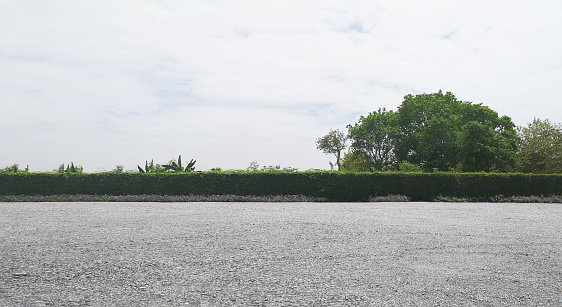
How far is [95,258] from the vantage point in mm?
5461

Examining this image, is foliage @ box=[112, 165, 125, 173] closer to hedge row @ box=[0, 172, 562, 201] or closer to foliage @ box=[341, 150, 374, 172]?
hedge row @ box=[0, 172, 562, 201]

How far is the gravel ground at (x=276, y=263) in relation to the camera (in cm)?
422

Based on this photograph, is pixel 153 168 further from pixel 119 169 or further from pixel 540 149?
pixel 540 149

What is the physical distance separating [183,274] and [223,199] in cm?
1043

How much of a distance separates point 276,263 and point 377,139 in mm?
31419

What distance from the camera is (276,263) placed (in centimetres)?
529

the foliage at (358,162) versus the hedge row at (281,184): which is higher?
the foliage at (358,162)

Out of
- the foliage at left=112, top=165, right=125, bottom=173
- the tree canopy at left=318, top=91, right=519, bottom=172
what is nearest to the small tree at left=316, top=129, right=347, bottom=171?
the tree canopy at left=318, top=91, right=519, bottom=172

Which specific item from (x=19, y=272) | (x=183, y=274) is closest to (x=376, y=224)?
(x=183, y=274)

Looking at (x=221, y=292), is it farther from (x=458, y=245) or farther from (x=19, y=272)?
Result: (x=458, y=245)

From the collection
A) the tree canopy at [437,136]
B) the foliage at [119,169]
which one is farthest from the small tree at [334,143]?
the foliage at [119,169]

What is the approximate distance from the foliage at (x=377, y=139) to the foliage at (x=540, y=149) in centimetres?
998

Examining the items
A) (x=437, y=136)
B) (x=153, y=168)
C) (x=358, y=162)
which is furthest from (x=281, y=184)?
(x=358, y=162)

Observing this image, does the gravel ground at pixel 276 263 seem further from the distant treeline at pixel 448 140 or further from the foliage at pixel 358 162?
the foliage at pixel 358 162
